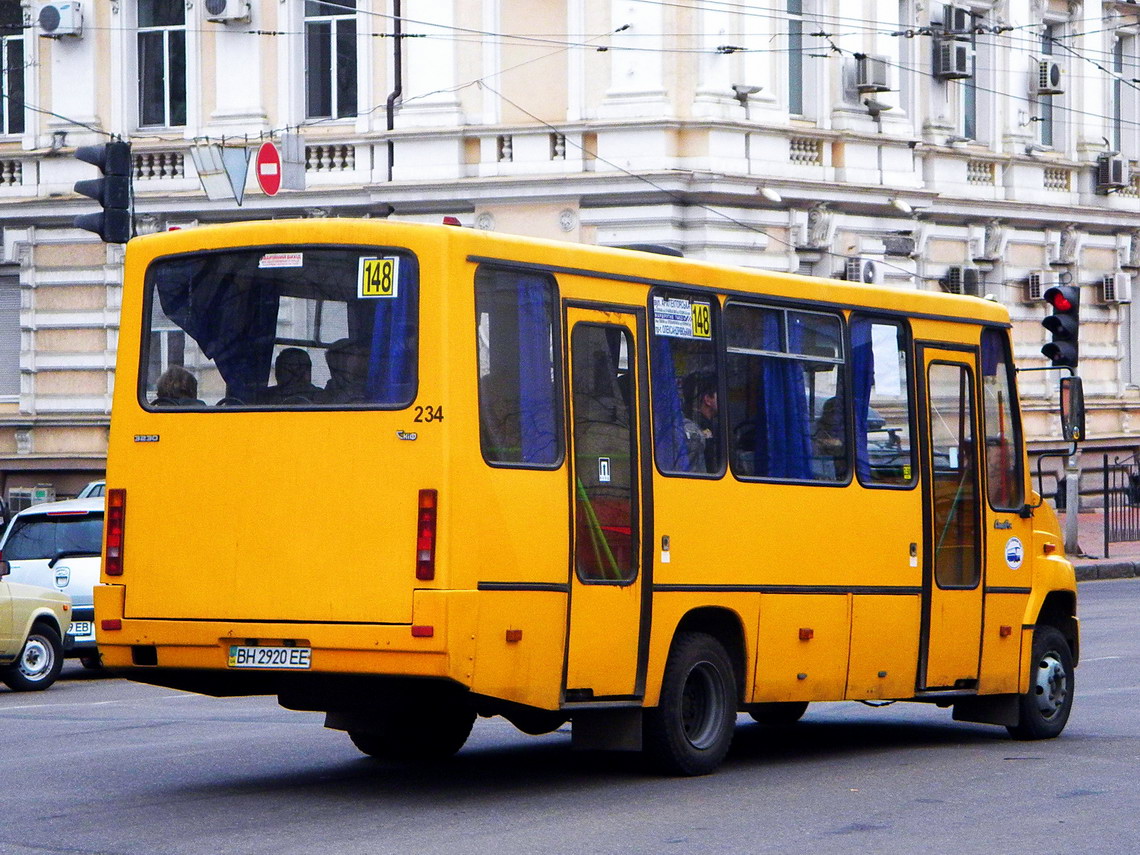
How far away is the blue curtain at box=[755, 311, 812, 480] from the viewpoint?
1147 centimetres

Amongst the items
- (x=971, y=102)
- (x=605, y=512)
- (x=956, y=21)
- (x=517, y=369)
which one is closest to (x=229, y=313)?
(x=517, y=369)

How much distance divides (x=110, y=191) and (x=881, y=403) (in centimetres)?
933

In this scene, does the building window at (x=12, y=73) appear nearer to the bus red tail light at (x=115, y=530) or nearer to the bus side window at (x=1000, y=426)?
the bus side window at (x=1000, y=426)

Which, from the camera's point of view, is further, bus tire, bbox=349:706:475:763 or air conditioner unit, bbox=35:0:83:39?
air conditioner unit, bbox=35:0:83:39

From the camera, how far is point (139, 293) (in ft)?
34.9

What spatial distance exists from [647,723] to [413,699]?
145 cm

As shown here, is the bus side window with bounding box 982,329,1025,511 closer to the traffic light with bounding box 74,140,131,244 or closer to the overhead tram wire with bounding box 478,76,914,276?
the traffic light with bounding box 74,140,131,244

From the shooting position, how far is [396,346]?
9.77 meters

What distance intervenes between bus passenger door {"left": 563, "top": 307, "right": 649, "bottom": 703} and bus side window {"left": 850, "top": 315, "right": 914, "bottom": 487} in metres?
1.93

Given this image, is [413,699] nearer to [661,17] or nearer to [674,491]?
[674,491]

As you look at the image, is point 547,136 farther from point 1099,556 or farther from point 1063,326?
point 1063,326

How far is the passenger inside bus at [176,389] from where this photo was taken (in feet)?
34.0

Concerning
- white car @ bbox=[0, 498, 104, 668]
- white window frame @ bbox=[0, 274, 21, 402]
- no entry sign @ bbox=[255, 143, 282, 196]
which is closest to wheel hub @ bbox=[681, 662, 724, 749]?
white car @ bbox=[0, 498, 104, 668]

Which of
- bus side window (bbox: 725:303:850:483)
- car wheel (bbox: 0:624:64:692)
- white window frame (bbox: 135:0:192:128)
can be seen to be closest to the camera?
bus side window (bbox: 725:303:850:483)
